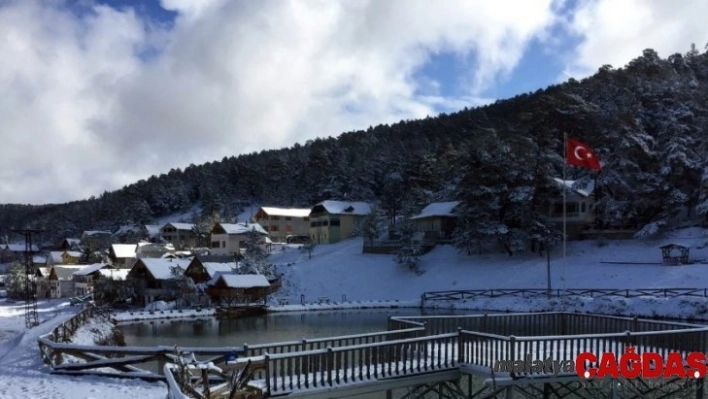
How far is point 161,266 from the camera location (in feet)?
188

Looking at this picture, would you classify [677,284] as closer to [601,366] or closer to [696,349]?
[696,349]

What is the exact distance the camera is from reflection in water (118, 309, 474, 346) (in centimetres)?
3328

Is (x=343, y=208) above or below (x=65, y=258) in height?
above

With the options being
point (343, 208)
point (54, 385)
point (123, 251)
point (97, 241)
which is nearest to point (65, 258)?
point (97, 241)

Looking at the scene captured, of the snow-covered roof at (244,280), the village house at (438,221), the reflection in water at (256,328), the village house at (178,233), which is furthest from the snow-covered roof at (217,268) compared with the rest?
the village house at (178,233)

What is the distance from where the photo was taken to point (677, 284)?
132 ft

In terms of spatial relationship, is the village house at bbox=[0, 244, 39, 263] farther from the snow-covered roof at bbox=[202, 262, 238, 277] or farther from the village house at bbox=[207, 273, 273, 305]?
the village house at bbox=[207, 273, 273, 305]

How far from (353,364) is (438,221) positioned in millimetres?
50797

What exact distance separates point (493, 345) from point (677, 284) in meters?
32.2

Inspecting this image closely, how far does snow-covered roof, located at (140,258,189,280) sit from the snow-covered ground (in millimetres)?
7574

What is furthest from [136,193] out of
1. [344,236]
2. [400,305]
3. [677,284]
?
[677,284]

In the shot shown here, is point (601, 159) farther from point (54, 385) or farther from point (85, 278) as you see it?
point (85, 278)

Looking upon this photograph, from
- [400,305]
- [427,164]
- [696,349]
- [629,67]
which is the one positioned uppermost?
[629,67]

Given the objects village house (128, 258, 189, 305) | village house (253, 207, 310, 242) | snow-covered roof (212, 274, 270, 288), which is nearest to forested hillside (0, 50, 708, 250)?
village house (253, 207, 310, 242)
